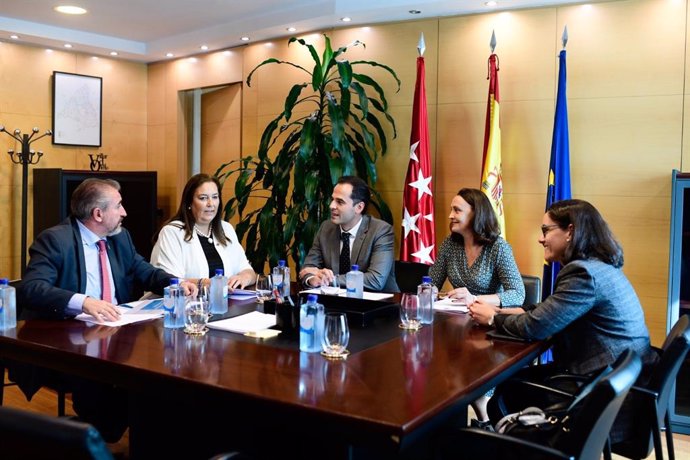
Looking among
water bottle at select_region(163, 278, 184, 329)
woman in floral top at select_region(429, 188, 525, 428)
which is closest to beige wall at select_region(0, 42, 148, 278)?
water bottle at select_region(163, 278, 184, 329)

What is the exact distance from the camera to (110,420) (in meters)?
3.01

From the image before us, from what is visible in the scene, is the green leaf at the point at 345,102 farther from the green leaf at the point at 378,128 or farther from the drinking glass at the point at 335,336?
the drinking glass at the point at 335,336

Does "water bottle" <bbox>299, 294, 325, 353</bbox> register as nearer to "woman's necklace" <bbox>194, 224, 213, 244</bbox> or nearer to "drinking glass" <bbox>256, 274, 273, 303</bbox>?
"drinking glass" <bbox>256, 274, 273, 303</bbox>

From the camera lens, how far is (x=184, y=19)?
5.46 meters

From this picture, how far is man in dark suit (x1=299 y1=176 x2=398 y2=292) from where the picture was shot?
12.0 feet

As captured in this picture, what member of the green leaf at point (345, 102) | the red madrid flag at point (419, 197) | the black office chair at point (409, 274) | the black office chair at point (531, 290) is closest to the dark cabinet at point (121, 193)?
the green leaf at point (345, 102)

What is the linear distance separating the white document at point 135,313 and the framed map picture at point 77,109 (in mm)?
3917

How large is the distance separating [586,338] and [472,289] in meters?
0.93

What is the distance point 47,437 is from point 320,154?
3612 millimetres

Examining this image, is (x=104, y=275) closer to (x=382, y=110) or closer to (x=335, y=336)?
(x=335, y=336)

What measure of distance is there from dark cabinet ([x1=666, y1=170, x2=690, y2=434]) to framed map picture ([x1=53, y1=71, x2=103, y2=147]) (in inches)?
202

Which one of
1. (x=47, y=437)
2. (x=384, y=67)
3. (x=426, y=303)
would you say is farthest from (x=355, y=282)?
(x=384, y=67)

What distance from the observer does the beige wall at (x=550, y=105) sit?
3922 millimetres

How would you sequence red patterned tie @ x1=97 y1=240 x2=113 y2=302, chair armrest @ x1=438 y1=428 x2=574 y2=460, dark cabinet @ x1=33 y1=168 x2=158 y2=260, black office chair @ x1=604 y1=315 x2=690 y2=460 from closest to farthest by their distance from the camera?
chair armrest @ x1=438 y1=428 x2=574 y2=460, black office chair @ x1=604 y1=315 x2=690 y2=460, red patterned tie @ x1=97 y1=240 x2=113 y2=302, dark cabinet @ x1=33 y1=168 x2=158 y2=260
